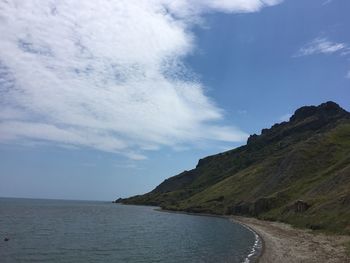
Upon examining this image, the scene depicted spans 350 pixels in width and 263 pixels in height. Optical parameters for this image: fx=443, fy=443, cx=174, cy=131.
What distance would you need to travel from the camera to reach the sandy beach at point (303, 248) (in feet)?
202

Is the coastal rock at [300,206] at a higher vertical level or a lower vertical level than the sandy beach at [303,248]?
higher

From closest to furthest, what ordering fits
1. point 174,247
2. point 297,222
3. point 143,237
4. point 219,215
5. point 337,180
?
point 174,247 < point 143,237 < point 297,222 < point 337,180 < point 219,215

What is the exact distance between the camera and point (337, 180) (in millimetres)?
127312

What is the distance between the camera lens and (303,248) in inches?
2835

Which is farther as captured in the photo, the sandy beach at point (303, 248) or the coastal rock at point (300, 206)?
the coastal rock at point (300, 206)

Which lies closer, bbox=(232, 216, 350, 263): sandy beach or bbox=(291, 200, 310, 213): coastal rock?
bbox=(232, 216, 350, 263): sandy beach

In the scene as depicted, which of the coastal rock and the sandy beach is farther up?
the coastal rock

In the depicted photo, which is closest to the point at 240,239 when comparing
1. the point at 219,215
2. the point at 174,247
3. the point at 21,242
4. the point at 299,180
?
the point at 174,247

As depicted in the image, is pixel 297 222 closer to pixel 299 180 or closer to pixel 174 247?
pixel 174 247

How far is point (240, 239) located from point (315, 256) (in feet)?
99.2

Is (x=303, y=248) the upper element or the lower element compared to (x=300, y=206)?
lower

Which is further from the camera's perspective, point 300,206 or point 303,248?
point 300,206

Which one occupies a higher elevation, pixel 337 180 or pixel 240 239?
pixel 337 180

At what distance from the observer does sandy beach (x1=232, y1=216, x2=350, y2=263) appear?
61438 mm
